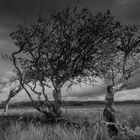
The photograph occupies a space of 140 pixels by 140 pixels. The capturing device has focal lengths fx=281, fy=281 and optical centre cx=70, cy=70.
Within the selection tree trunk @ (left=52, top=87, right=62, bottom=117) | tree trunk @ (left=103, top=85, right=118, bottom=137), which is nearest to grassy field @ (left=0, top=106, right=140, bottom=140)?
tree trunk @ (left=103, top=85, right=118, bottom=137)

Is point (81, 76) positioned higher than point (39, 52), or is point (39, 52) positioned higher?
point (39, 52)

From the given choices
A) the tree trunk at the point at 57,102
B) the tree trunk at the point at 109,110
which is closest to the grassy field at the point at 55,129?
the tree trunk at the point at 109,110

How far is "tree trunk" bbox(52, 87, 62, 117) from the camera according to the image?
19609 mm

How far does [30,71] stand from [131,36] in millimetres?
7937

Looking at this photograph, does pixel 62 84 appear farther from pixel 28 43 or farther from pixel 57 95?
pixel 28 43

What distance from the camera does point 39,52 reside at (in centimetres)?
1997

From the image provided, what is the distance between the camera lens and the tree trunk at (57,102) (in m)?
19.6

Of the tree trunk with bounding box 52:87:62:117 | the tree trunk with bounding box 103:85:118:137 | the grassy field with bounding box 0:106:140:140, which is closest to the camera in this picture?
the grassy field with bounding box 0:106:140:140

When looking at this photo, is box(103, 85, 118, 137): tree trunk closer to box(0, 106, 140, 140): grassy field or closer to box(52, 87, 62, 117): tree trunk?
box(0, 106, 140, 140): grassy field

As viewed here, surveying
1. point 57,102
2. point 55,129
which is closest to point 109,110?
point 55,129

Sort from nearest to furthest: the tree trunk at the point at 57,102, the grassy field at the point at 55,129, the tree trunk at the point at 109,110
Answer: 1. the grassy field at the point at 55,129
2. the tree trunk at the point at 109,110
3. the tree trunk at the point at 57,102

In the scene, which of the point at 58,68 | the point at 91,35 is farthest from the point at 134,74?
the point at 58,68

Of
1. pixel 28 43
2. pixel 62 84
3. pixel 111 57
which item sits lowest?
pixel 62 84

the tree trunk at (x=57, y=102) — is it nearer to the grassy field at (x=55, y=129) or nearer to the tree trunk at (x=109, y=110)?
the grassy field at (x=55, y=129)
